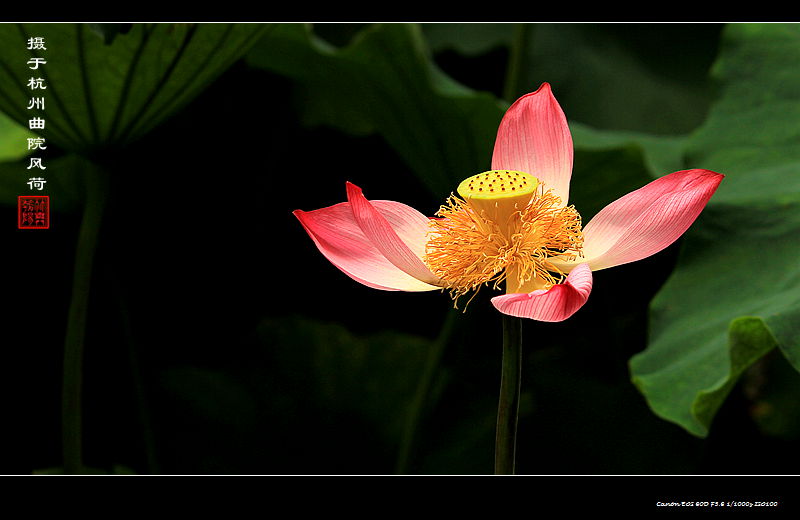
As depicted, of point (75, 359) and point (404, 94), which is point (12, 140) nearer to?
point (75, 359)

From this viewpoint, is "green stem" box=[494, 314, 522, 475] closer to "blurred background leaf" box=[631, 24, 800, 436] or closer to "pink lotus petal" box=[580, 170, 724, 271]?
"pink lotus petal" box=[580, 170, 724, 271]

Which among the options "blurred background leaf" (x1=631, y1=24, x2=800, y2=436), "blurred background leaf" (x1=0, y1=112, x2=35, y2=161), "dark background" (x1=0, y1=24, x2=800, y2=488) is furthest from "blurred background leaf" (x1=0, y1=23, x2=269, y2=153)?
"blurred background leaf" (x1=631, y1=24, x2=800, y2=436)

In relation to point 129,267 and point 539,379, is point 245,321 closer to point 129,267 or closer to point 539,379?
point 129,267

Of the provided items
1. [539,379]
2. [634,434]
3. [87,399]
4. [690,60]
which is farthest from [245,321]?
[690,60]

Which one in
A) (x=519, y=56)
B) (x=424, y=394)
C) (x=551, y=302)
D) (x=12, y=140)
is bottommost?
(x=424, y=394)

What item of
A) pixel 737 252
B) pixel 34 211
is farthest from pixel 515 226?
pixel 34 211

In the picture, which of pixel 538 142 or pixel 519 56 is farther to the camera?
pixel 519 56

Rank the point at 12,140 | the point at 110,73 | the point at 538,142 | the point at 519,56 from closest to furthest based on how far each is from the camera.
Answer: the point at 538,142, the point at 110,73, the point at 12,140, the point at 519,56
